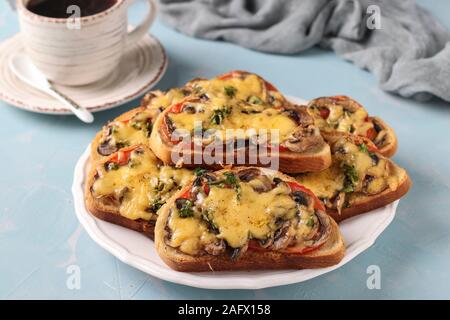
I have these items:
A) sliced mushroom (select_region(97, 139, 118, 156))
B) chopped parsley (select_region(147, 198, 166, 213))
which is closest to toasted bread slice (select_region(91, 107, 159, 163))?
sliced mushroom (select_region(97, 139, 118, 156))

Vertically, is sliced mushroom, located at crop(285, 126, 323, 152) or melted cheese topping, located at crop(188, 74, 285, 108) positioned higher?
sliced mushroom, located at crop(285, 126, 323, 152)

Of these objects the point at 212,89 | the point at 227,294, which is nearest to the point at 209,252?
the point at 227,294

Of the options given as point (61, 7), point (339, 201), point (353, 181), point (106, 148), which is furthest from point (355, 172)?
point (61, 7)

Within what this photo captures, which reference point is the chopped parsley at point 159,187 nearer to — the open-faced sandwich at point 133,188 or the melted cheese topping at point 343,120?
the open-faced sandwich at point 133,188

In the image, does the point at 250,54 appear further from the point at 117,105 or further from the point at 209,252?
the point at 209,252

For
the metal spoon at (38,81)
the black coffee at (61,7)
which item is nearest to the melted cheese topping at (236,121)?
the metal spoon at (38,81)

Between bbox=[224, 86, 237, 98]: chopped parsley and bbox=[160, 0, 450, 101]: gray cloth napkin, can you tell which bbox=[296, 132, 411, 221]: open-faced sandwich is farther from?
bbox=[160, 0, 450, 101]: gray cloth napkin
